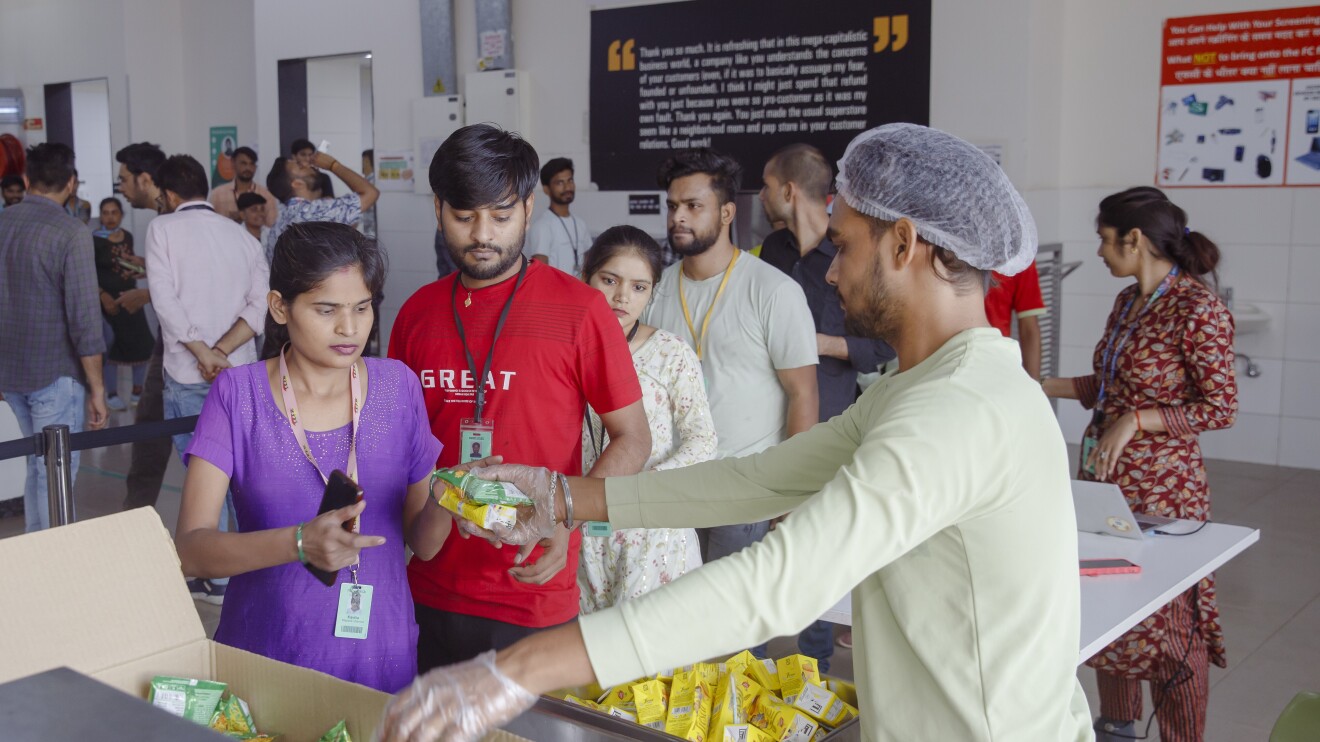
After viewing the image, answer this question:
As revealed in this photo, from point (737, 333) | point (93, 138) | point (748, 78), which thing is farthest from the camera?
point (93, 138)

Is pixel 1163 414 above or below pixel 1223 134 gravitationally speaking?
below

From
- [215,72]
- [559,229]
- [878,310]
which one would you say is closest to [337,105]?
[215,72]

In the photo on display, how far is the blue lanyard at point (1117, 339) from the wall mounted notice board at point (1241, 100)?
380 centimetres

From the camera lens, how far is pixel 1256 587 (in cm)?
482

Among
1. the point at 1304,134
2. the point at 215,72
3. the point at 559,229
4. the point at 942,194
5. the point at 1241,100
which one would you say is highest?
the point at 215,72

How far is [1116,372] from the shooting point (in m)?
3.46

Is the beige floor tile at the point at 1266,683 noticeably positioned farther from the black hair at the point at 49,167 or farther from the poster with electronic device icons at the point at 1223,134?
the black hair at the point at 49,167

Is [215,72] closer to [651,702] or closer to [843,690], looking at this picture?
[651,702]

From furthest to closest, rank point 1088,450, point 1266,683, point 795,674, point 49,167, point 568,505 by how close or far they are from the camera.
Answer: point 49,167 → point 1266,683 → point 1088,450 → point 795,674 → point 568,505

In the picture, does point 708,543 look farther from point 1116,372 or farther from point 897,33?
point 897,33

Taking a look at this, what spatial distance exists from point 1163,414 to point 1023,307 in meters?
1.80

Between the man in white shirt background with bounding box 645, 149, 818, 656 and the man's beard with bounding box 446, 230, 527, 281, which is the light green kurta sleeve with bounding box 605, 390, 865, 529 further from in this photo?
the man in white shirt background with bounding box 645, 149, 818, 656

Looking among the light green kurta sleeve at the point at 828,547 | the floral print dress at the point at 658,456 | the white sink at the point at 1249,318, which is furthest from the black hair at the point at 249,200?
the light green kurta sleeve at the point at 828,547

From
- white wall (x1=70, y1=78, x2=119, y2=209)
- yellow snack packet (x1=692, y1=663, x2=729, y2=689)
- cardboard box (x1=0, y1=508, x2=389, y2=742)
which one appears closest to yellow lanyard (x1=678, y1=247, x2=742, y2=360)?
yellow snack packet (x1=692, y1=663, x2=729, y2=689)
